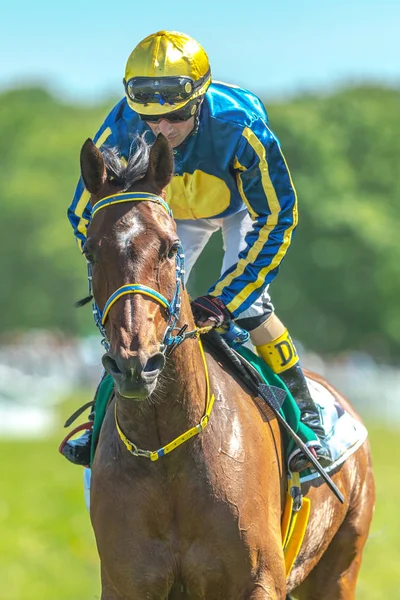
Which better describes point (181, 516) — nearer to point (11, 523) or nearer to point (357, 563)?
point (357, 563)

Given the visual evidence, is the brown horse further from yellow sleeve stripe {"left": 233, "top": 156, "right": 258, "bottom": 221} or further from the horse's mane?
yellow sleeve stripe {"left": 233, "top": 156, "right": 258, "bottom": 221}

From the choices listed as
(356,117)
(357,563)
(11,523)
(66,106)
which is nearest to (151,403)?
(357,563)

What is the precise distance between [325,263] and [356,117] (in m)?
9.95

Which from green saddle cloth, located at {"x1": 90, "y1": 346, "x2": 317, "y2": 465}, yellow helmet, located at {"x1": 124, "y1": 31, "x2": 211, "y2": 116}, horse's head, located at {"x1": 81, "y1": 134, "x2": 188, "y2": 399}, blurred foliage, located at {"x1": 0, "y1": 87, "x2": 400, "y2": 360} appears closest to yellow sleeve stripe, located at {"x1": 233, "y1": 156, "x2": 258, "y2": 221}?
yellow helmet, located at {"x1": 124, "y1": 31, "x2": 211, "y2": 116}

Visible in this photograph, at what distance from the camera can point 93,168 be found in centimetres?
517

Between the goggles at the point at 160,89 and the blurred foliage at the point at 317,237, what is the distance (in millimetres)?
37703

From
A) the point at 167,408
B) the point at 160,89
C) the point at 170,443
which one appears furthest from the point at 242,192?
the point at 170,443

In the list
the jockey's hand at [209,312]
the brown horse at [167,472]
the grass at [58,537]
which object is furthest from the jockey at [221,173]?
the grass at [58,537]

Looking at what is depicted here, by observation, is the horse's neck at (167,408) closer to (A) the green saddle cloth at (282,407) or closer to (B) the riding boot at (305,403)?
(A) the green saddle cloth at (282,407)

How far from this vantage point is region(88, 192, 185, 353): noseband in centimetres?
473

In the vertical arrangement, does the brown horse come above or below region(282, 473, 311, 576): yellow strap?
above

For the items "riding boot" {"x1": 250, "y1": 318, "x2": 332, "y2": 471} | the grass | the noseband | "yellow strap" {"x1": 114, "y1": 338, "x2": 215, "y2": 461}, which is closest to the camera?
the noseband

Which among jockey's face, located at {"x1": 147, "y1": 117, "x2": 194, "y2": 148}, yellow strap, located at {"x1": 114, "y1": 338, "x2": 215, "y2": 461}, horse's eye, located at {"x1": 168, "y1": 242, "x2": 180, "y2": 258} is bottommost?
yellow strap, located at {"x1": 114, "y1": 338, "x2": 215, "y2": 461}

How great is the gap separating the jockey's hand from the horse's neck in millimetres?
294
